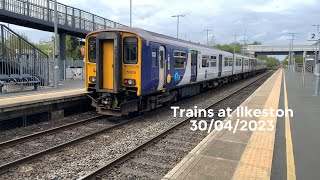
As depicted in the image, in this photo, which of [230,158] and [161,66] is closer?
[230,158]

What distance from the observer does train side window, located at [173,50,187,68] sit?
13.8 m

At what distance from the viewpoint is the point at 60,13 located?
23234 millimetres

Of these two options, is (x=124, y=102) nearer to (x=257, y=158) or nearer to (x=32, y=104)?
(x=32, y=104)

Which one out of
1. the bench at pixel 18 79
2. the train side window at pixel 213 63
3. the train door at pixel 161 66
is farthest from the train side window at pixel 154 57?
the train side window at pixel 213 63

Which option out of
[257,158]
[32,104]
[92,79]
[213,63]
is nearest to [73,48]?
[213,63]

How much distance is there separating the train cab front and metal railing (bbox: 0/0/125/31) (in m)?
9.39

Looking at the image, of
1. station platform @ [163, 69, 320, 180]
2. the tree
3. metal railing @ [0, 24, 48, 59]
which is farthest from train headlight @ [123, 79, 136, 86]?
the tree

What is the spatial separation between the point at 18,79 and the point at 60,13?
9.39 metres

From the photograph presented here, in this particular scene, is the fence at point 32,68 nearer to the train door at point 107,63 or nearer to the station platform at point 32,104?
the station platform at point 32,104

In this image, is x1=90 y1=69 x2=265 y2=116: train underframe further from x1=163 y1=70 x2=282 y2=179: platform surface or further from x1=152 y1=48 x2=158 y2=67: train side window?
x1=163 y1=70 x2=282 y2=179: platform surface

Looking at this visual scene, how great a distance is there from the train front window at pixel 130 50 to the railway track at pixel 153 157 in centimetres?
276

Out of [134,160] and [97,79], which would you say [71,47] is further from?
[134,160]

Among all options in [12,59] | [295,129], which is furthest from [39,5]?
[295,129]

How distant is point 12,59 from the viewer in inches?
613
